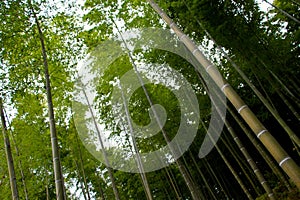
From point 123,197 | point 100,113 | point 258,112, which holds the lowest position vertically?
point 258,112

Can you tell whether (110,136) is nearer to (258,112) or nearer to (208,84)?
(208,84)

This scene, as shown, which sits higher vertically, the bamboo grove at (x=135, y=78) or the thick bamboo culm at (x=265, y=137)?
the bamboo grove at (x=135, y=78)

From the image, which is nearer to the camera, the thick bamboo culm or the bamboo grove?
the thick bamboo culm

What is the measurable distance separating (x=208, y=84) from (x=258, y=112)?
2940 millimetres

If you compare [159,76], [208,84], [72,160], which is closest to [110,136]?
[72,160]

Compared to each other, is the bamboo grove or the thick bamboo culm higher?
the bamboo grove

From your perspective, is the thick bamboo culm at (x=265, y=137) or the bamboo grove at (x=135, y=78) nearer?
the thick bamboo culm at (x=265, y=137)

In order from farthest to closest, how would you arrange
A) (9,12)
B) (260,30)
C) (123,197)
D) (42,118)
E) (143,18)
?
(123,197), (42,118), (143,18), (260,30), (9,12)

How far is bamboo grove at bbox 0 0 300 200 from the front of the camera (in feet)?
15.0

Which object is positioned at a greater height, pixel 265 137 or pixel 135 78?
pixel 135 78

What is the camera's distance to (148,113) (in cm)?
791

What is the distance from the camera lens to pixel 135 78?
703cm

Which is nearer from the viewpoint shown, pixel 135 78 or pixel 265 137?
pixel 265 137

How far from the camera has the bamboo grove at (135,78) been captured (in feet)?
15.0
